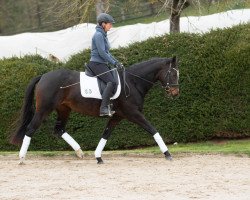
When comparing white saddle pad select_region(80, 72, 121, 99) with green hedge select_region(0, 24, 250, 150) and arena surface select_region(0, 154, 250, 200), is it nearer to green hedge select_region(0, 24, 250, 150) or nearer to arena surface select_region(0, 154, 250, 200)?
arena surface select_region(0, 154, 250, 200)

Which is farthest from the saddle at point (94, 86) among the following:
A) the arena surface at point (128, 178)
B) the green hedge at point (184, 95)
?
the green hedge at point (184, 95)

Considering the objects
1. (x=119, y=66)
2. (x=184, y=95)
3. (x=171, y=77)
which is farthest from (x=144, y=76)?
(x=184, y=95)

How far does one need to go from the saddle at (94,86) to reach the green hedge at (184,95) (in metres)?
3.26

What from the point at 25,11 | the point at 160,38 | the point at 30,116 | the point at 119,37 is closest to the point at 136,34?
the point at 119,37

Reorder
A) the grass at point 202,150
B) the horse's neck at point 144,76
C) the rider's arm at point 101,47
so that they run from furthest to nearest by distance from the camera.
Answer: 1. the grass at point 202,150
2. the horse's neck at point 144,76
3. the rider's arm at point 101,47

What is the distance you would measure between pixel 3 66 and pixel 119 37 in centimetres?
516

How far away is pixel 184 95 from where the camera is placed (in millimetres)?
13805

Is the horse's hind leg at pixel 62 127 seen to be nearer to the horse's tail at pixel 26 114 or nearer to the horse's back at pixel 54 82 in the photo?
the horse's tail at pixel 26 114

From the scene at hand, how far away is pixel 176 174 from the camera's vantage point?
9.34 m

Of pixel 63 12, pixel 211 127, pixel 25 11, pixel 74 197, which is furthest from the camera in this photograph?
pixel 25 11

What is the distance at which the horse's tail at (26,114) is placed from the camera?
36.9ft

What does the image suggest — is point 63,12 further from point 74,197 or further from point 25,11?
point 25,11

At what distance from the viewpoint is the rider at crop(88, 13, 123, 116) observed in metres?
10.4

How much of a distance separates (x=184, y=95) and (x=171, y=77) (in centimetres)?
300
